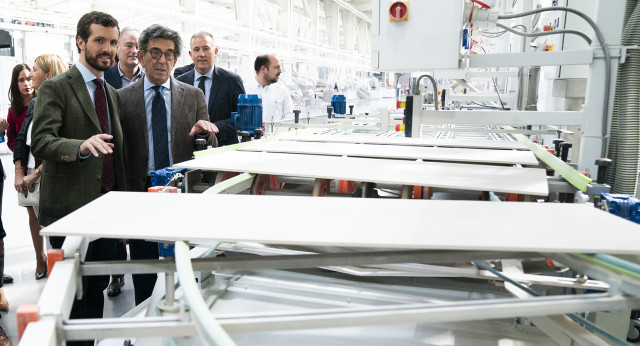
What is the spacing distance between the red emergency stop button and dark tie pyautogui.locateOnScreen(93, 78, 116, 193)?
1291 millimetres

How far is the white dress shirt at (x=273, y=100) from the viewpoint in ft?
14.0

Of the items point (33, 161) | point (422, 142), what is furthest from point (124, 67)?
point (422, 142)

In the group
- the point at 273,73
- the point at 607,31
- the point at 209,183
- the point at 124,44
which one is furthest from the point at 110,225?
the point at 273,73

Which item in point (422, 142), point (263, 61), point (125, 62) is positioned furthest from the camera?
point (263, 61)

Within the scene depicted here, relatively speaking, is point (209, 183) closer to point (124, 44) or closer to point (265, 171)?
point (265, 171)

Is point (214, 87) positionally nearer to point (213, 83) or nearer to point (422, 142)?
point (213, 83)

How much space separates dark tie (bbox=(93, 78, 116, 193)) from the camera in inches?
74.0

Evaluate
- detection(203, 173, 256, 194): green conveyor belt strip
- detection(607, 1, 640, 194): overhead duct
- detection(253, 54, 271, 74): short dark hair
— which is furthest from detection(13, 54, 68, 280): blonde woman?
detection(607, 1, 640, 194): overhead duct

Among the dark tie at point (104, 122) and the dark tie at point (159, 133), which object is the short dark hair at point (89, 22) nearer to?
the dark tie at point (104, 122)

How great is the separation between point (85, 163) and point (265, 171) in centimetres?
87

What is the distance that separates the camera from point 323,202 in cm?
108

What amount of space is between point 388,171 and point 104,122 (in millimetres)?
1262

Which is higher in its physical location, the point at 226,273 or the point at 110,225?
the point at 110,225

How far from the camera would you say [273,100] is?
4281 millimetres
